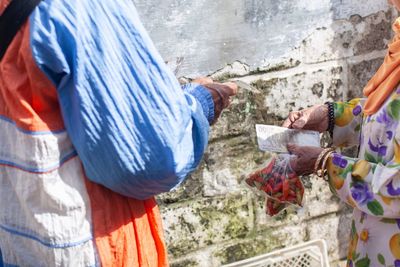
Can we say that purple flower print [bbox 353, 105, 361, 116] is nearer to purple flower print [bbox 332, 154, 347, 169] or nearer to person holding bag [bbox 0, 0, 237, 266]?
purple flower print [bbox 332, 154, 347, 169]

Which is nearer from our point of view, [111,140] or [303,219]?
[111,140]

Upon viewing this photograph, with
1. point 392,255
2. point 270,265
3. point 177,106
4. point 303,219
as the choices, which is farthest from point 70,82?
point 303,219

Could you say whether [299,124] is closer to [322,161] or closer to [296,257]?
[322,161]

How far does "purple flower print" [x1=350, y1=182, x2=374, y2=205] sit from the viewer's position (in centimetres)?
194

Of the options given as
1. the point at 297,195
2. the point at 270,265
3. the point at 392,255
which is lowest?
Result: the point at 270,265

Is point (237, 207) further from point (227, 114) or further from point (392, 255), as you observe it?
point (392, 255)

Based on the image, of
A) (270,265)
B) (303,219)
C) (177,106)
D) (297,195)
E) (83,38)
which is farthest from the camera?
(303,219)

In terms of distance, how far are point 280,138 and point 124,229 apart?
38.5 inches

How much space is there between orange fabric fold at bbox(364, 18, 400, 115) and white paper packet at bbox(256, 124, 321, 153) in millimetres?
249

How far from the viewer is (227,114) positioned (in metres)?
2.81

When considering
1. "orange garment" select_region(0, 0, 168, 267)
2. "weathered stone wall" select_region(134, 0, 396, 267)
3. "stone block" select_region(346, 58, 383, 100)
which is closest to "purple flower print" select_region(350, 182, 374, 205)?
"orange garment" select_region(0, 0, 168, 267)

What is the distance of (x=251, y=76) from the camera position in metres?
2.83

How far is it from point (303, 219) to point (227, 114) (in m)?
0.79

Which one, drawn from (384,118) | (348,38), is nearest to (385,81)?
(384,118)
